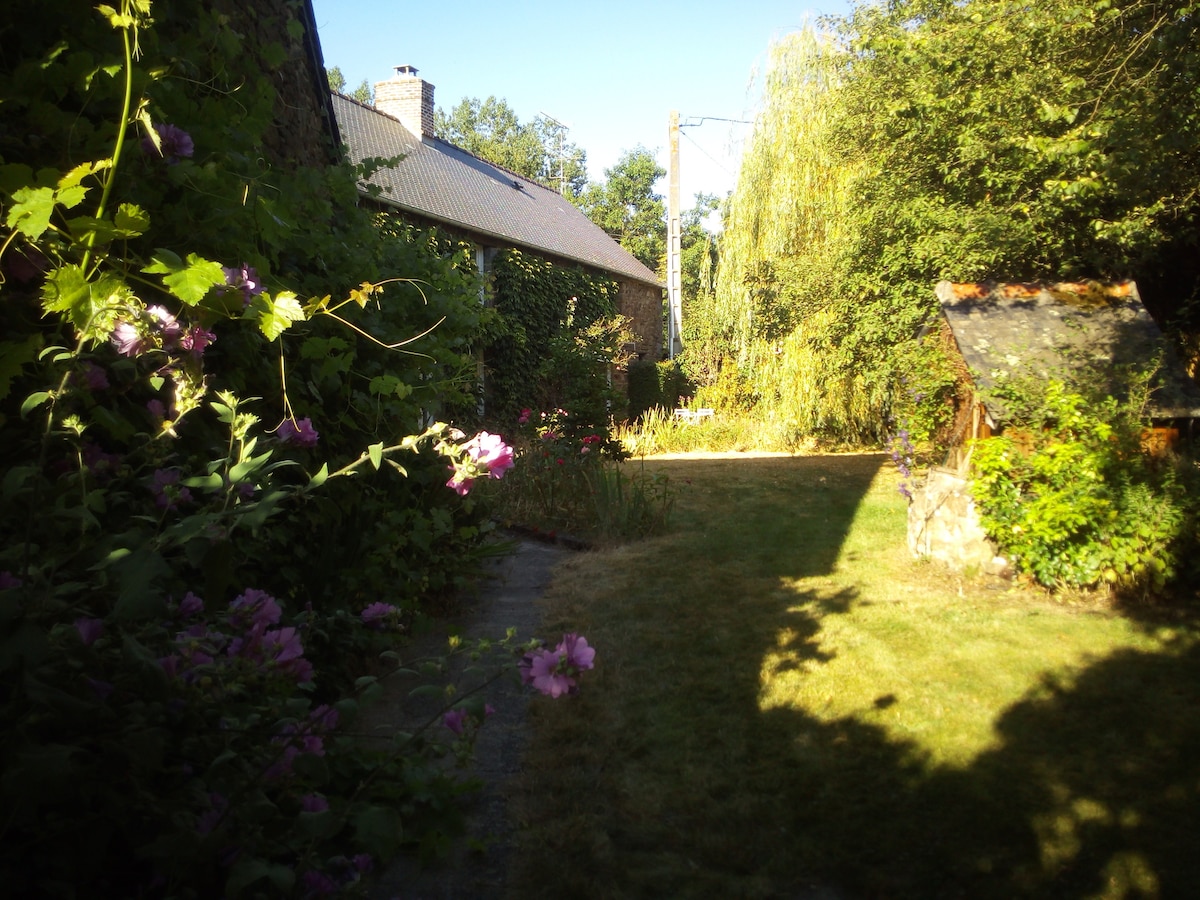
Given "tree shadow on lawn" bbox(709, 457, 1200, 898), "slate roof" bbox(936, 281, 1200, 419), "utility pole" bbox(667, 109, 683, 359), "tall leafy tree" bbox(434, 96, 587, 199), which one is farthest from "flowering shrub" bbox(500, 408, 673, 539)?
"tall leafy tree" bbox(434, 96, 587, 199)

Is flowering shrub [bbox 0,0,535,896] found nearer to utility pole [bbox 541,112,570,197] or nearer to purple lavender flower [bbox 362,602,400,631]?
purple lavender flower [bbox 362,602,400,631]

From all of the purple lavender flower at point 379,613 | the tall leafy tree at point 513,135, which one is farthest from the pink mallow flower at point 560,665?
the tall leafy tree at point 513,135

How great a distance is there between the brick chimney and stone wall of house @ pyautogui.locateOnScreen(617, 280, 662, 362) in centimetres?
621

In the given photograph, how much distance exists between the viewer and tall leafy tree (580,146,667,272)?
47375 millimetres

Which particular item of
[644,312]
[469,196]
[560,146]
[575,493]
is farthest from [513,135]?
[575,493]

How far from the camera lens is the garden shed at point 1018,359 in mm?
6047

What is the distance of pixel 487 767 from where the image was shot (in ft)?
11.1

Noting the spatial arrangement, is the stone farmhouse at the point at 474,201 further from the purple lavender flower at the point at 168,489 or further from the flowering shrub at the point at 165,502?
the purple lavender flower at the point at 168,489

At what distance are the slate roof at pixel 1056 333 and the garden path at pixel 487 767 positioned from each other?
11.4 feet

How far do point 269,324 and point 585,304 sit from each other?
1696cm

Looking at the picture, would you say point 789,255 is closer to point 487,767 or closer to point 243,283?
point 487,767

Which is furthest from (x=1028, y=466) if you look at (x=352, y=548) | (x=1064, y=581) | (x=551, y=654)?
(x=551, y=654)

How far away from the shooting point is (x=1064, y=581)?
5.63 metres

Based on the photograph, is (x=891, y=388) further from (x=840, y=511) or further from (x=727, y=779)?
(x=727, y=779)
